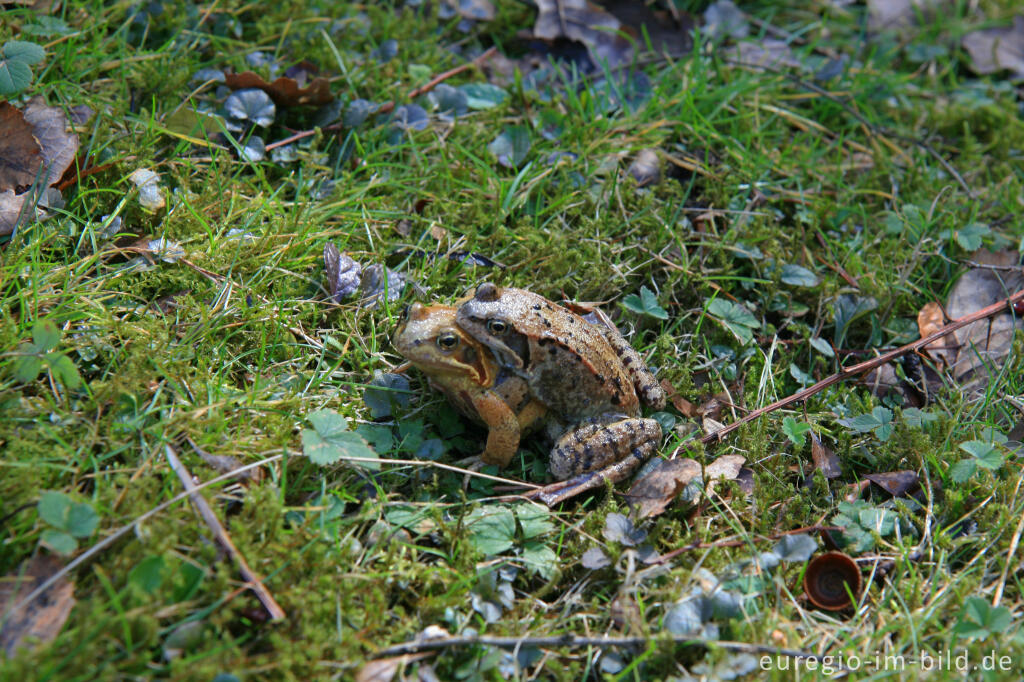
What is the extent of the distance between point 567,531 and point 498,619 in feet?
2.11

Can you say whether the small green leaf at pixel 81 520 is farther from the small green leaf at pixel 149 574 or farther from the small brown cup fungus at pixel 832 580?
the small brown cup fungus at pixel 832 580

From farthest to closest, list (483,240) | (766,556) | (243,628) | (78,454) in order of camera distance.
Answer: (483,240)
(766,556)
(78,454)
(243,628)

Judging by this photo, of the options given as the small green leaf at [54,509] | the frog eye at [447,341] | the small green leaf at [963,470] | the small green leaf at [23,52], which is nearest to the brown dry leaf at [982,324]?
the small green leaf at [963,470]

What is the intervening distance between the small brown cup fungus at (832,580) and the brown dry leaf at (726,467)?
0.67 meters

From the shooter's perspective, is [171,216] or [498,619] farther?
[171,216]

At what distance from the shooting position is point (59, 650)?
2.95 m

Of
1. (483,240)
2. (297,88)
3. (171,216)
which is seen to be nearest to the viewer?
(171,216)

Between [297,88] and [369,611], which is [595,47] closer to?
[297,88]

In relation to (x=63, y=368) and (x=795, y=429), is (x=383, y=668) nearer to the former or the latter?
(x=63, y=368)

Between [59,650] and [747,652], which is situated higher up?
[59,650]

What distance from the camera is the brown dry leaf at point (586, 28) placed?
7000 mm

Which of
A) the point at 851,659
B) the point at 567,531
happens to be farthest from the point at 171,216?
the point at 851,659

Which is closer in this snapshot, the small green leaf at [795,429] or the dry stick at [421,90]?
the small green leaf at [795,429]

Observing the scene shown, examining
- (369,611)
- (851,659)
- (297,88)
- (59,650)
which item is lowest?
(851,659)
